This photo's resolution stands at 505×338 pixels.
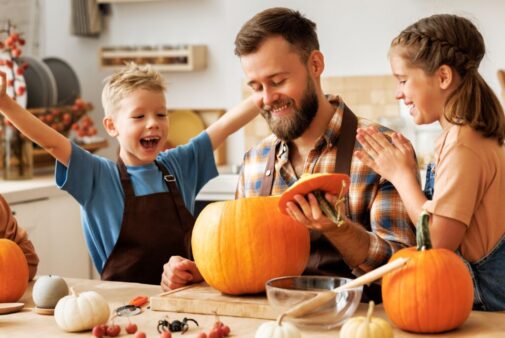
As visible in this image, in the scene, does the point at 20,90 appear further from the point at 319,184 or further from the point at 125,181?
the point at 319,184

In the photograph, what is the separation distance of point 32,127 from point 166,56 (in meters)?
2.57

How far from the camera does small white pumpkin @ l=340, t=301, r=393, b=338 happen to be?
164 centimetres

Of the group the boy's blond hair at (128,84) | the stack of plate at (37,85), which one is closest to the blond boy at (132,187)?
the boy's blond hair at (128,84)

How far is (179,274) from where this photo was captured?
7.19 feet

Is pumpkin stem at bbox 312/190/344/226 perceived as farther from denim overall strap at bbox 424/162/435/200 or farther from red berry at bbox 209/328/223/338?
denim overall strap at bbox 424/162/435/200

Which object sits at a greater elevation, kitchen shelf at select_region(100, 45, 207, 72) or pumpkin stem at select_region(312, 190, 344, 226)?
kitchen shelf at select_region(100, 45, 207, 72)

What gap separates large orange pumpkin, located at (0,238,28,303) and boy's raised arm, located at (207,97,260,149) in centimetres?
99

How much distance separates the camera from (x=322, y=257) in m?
2.32

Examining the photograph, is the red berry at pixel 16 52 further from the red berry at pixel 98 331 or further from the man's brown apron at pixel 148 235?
the red berry at pixel 98 331

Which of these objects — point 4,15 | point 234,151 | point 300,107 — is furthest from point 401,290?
point 4,15

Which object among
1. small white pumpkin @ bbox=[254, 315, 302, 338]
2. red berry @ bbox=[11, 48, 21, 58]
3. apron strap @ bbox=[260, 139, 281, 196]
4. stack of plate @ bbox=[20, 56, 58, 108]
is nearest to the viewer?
small white pumpkin @ bbox=[254, 315, 302, 338]

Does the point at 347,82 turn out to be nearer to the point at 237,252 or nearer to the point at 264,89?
the point at 264,89

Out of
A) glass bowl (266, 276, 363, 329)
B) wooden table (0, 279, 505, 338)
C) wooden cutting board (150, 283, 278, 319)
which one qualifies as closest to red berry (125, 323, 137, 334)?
wooden table (0, 279, 505, 338)

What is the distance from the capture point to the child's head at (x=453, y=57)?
221 cm
